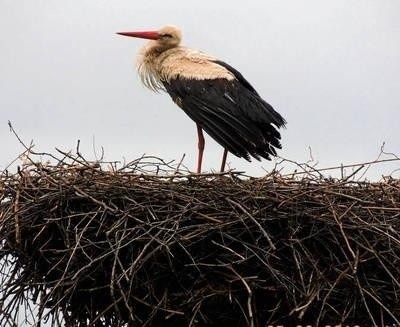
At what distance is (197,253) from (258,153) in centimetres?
144

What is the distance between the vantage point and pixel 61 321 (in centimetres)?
737

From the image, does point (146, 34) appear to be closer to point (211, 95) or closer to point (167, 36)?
point (167, 36)

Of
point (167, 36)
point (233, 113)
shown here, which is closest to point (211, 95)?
point (233, 113)

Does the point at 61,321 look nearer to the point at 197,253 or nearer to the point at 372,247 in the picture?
the point at 197,253

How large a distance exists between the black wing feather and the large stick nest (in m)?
1.02

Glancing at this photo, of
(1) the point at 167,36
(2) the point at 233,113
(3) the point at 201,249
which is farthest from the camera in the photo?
(1) the point at 167,36

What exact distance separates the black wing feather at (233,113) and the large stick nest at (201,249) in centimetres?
102

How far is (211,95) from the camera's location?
29.4 ft

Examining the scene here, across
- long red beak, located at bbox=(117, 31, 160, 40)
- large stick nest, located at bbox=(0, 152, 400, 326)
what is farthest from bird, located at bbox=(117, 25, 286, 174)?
large stick nest, located at bbox=(0, 152, 400, 326)

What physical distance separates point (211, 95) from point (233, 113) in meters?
0.33

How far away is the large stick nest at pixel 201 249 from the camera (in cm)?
721

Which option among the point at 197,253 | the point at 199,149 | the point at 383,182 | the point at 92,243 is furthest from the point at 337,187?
the point at 199,149

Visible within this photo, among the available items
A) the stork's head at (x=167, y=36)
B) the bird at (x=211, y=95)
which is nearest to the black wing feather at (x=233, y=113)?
the bird at (x=211, y=95)

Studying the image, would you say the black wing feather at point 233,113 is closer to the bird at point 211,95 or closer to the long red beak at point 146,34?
the bird at point 211,95
